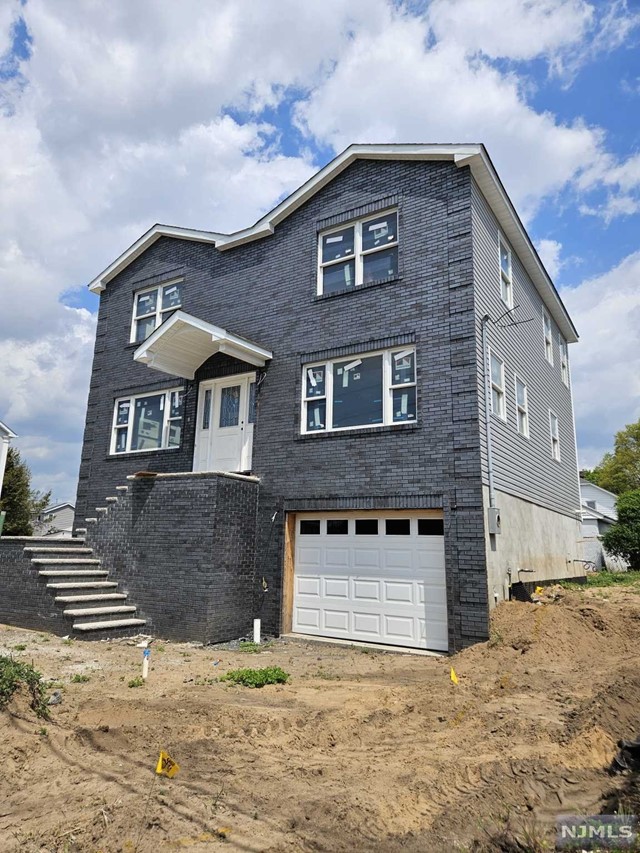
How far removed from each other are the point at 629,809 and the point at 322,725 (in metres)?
2.83

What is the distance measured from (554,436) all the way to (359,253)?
8.15 m

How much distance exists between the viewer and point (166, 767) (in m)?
4.09

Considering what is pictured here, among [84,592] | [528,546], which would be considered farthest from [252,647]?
[528,546]

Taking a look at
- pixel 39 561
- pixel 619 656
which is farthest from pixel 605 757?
pixel 39 561

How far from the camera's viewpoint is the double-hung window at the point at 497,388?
10680 millimetres

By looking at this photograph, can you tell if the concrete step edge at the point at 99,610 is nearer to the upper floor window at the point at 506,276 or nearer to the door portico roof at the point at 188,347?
the door portico roof at the point at 188,347

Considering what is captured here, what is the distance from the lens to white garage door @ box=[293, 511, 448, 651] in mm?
9500

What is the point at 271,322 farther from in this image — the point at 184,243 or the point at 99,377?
the point at 99,377

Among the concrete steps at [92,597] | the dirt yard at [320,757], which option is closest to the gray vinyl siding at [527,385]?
the dirt yard at [320,757]

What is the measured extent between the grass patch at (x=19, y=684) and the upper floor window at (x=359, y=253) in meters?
8.81

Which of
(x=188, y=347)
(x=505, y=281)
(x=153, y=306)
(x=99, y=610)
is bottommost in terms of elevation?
(x=99, y=610)

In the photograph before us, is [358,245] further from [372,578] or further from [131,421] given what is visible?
[131,421]

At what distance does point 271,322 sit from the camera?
40.9 feet

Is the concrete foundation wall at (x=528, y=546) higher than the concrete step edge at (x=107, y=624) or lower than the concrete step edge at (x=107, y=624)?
higher
